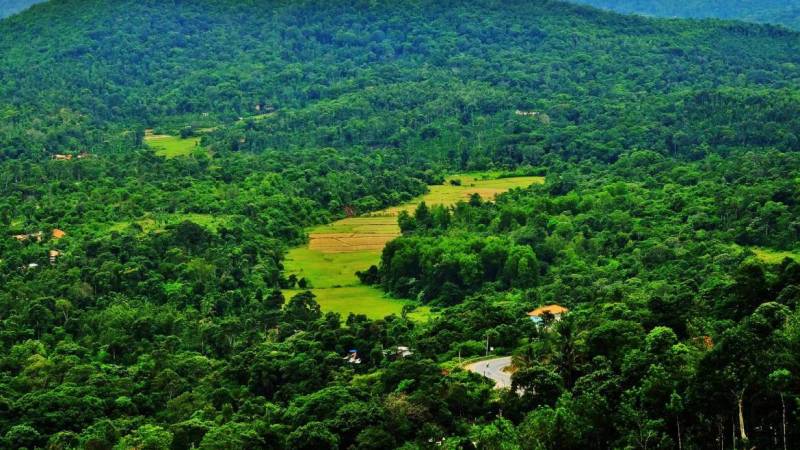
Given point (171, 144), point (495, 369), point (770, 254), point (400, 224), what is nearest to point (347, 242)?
point (400, 224)

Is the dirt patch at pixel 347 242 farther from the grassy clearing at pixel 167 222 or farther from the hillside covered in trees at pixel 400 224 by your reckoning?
the grassy clearing at pixel 167 222

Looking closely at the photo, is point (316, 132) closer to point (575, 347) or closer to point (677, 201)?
point (677, 201)

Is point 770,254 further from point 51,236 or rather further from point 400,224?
point 51,236

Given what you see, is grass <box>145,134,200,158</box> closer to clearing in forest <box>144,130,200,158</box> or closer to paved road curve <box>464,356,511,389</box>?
clearing in forest <box>144,130,200,158</box>

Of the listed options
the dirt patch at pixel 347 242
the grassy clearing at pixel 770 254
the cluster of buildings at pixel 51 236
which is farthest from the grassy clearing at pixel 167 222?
the grassy clearing at pixel 770 254

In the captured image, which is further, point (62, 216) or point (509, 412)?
point (62, 216)

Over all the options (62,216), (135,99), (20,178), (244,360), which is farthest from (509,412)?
(135,99)

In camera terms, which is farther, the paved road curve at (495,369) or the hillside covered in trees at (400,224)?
the paved road curve at (495,369)
